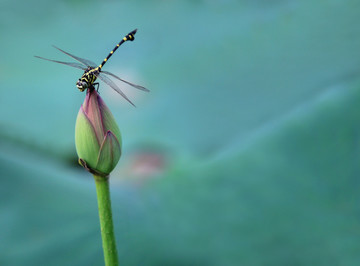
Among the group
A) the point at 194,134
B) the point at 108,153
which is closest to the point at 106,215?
the point at 108,153

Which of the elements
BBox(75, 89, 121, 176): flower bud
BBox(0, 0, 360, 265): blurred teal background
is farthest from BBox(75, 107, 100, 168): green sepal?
BBox(0, 0, 360, 265): blurred teal background

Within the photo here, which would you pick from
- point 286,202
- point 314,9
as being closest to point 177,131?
point 286,202

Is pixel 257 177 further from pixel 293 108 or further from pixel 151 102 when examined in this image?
pixel 151 102

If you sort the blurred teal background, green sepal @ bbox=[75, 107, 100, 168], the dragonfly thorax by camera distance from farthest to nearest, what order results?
the blurred teal background
the dragonfly thorax
green sepal @ bbox=[75, 107, 100, 168]

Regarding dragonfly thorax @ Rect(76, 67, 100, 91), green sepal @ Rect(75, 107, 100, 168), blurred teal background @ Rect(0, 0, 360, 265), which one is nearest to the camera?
green sepal @ Rect(75, 107, 100, 168)

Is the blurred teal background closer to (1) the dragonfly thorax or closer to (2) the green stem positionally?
(2) the green stem

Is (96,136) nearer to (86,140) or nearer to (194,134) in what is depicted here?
(86,140)
